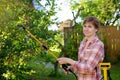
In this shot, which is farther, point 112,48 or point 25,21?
point 112,48

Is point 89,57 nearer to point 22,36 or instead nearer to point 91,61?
point 91,61

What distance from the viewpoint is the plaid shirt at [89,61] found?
11.9 ft

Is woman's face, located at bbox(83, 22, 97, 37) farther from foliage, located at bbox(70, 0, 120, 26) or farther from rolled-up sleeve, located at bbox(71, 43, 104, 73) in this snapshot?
foliage, located at bbox(70, 0, 120, 26)

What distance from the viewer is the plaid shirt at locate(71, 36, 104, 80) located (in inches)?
142

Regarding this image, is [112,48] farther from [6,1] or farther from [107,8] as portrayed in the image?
[6,1]

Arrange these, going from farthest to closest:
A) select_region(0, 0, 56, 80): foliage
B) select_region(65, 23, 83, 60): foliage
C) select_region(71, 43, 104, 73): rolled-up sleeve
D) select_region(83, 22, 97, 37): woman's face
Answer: select_region(65, 23, 83, 60): foliage
select_region(0, 0, 56, 80): foliage
select_region(83, 22, 97, 37): woman's face
select_region(71, 43, 104, 73): rolled-up sleeve

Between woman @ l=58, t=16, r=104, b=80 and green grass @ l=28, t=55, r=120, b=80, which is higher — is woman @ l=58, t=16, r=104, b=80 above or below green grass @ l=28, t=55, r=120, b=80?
above

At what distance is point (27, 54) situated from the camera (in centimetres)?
727

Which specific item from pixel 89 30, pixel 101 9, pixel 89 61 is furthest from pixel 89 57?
pixel 101 9

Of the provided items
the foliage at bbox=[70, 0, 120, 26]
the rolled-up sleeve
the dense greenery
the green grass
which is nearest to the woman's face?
the rolled-up sleeve

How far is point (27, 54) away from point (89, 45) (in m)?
3.70

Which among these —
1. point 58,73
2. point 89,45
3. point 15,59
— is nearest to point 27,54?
point 15,59

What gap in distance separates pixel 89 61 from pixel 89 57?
1.6 inches

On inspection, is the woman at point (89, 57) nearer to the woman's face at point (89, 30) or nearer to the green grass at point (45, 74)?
the woman's face at point (89, 30)
